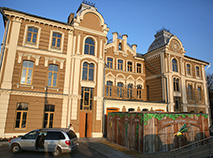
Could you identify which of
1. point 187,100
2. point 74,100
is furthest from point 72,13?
point 187,100

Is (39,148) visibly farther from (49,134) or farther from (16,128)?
(16,128)

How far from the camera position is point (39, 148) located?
9969 millimetres

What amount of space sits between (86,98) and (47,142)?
8527mm

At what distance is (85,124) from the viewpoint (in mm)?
17453

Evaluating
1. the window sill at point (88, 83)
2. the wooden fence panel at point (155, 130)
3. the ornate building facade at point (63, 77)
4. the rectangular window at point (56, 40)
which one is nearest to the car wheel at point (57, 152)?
the wooden fence panel at point (155, 130)

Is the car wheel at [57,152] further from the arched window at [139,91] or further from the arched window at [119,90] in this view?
the arched window at [139,91]

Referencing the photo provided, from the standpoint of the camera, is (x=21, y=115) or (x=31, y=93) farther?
(x=31, y=93)

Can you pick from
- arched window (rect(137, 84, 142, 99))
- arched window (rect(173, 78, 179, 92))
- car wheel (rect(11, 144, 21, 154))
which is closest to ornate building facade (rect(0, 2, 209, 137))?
arched window (rect(173, 78, 179, 92))

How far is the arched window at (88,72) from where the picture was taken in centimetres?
1858

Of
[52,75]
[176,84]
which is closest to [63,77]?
[52,75]

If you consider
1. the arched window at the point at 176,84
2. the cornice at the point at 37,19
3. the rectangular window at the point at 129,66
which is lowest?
the arched window at the point at 176,84

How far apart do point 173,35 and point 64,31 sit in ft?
62.8

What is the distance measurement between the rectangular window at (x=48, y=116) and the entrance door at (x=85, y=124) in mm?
3245

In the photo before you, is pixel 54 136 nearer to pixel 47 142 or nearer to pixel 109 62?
pixel 47 142
